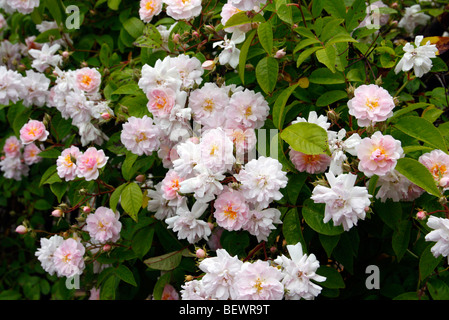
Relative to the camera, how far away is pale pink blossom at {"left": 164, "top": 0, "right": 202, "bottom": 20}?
139 cm

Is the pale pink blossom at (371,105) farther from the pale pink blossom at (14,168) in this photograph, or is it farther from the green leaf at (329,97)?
the pale pink blossom at (14,168)

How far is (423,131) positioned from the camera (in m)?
1.16

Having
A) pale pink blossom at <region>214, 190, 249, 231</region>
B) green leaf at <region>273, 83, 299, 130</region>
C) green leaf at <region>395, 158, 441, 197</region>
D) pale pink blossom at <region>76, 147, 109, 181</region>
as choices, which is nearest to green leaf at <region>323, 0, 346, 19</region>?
green leaf at <region>273, 83, 299, 130</region>

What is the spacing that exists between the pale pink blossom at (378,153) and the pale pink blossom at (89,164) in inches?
30.7

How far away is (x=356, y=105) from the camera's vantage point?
116 cm

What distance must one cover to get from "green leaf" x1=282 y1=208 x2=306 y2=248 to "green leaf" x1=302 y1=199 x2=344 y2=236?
0.03 metres

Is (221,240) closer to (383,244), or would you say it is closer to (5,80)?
(383,244)

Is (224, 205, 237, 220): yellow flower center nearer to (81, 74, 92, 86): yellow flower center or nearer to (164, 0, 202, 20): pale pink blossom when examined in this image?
(164, 0, 202, 20): pale pink blossom

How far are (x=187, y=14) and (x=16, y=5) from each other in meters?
0.89

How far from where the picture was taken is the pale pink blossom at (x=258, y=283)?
1.06 m

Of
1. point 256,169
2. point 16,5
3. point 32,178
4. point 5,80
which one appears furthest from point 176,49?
point 32,178

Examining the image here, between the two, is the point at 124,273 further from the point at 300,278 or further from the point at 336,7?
the point at 336,7

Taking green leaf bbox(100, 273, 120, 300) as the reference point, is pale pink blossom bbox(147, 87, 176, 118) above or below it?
above
